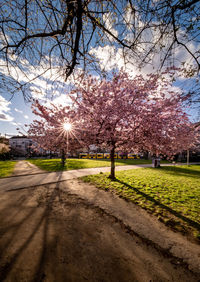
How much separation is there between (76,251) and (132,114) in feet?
20.1

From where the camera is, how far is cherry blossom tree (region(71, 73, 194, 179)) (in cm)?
639

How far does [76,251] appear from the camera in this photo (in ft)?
7.59

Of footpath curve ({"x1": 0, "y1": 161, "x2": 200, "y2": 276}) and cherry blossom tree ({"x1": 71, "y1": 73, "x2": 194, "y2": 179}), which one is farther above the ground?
cherry blossom tree ({"x1": 71, "y1": 73, "x2": 194, "y2": 179})

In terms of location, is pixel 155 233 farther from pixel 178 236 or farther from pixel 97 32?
pixel 97 32

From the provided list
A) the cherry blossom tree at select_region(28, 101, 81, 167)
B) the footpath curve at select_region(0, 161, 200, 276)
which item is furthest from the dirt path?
the cherry blossom tree at select_region(28, 101, 81, 167)

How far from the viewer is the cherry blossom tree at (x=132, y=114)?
639cm

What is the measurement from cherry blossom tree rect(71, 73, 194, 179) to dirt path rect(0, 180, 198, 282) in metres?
4.59

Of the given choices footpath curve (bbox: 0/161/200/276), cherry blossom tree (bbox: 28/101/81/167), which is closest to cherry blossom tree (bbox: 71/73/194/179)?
cherry blossom tree (bbox: 28/101/81/167)

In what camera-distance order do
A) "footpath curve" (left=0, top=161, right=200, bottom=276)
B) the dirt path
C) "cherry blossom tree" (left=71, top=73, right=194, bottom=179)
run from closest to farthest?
the dirt path → "footpath curve" (left=0, top=161, right=200, bottom=276) → "cherry blossom tree" (left=71, top=73, right=194, bottom=179)

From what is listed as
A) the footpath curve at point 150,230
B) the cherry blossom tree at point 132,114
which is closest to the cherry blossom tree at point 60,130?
the cherry blossom tree at point 132,114

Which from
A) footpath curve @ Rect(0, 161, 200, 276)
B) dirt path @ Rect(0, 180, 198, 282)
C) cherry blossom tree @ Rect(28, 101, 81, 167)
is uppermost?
cherry blossom tree @ Rect(28, 101, 81, 167)

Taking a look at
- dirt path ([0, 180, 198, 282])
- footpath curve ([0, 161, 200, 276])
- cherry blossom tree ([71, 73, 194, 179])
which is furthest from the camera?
cherry blossom tree ([71, 73, 194, 179])

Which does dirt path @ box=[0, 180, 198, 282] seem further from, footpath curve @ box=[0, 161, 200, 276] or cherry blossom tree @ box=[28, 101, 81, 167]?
cherry blossom tree @ box=[28, 101, 81, 167]

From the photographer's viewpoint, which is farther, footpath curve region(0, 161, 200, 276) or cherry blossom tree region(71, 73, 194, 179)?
cherry blossom tree region(71, 73, 194, 179)
